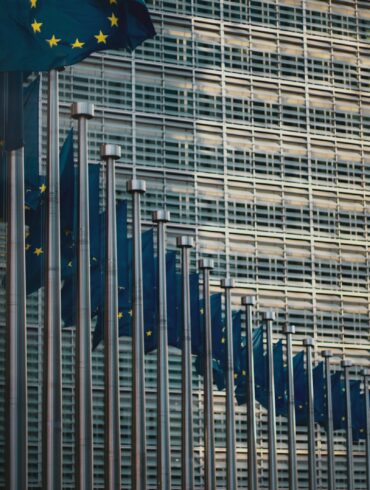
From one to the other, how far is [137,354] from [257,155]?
62664 mm

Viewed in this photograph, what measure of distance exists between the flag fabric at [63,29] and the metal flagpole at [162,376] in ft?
52.8

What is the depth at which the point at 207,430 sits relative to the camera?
210ft

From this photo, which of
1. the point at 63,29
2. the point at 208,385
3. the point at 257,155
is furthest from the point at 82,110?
the point at 257,155

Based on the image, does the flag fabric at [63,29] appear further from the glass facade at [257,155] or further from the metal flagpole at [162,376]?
the glass facade at [257,155]

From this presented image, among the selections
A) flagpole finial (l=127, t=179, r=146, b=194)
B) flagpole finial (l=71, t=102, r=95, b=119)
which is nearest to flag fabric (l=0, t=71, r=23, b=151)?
flagpole finial (l=71, t=102, r=95, b=119)

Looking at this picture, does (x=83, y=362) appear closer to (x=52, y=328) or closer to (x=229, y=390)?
(x=52, y=328)

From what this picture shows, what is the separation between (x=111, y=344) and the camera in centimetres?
4728

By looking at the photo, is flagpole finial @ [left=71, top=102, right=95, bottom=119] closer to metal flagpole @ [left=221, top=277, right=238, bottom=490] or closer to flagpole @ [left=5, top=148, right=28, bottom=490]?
flagpole @ [left=5, top=148, right=28, bottom=490]

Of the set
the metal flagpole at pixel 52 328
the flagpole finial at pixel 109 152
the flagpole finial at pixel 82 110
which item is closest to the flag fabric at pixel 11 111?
the metal flagpole at pixel 52 328

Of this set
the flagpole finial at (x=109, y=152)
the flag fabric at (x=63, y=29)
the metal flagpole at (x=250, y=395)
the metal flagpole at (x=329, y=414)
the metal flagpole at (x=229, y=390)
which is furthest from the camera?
the metal flagpole at (x=329, y=414)

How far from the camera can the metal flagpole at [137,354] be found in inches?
2023

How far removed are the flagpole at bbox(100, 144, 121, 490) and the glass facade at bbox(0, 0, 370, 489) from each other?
5091cm

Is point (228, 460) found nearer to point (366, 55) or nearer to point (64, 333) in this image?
point (64, 333)

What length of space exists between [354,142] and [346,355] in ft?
57.5
